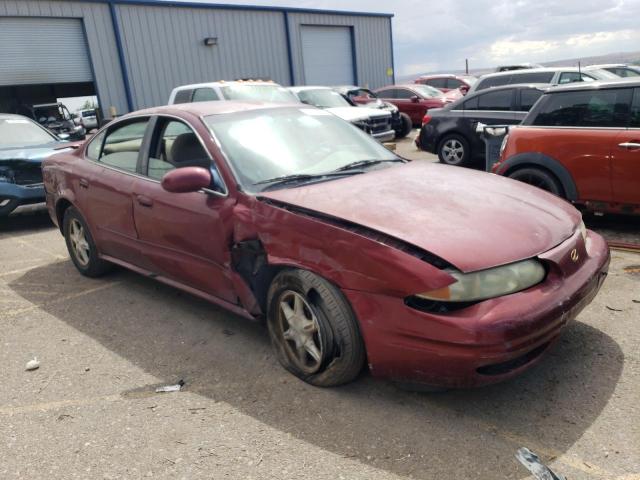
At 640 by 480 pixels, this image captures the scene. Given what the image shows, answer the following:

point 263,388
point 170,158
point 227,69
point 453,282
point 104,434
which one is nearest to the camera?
point 453,282

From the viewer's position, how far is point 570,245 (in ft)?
→ 9.67

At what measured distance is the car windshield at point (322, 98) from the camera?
12909 mm

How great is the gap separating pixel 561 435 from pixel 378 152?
229cm

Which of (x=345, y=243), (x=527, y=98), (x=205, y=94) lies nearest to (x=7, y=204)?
(x=205, y=94)

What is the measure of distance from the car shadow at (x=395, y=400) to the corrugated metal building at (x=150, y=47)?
15600 millimetres

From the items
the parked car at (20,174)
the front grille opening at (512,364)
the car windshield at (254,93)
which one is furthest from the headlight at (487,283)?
the car windshield at (254,93)

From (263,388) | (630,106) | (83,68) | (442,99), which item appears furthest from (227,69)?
(263,388)

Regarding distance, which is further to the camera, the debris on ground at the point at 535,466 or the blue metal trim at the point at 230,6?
the blue metal trim at the point at 230,6

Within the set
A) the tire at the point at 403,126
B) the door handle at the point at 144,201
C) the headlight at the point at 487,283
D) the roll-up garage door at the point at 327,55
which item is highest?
the roll-up garage door at the point at 327,55

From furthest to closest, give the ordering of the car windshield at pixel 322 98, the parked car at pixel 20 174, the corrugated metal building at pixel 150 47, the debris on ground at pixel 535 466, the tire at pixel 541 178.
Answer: the corrugated metal building at pixel 150 47, the car windshield at pixel 322 98, the parked car at pixel 20 174, the tire at pixel 541 178, the debris on ground at pixel 535 466

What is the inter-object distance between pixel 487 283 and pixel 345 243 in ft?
2.28

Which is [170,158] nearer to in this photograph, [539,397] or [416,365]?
[416,365]

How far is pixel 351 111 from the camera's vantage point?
12477mm

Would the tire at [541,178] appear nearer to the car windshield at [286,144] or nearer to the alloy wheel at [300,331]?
the car windshield at [286,144]
